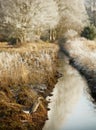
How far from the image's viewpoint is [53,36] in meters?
51.3

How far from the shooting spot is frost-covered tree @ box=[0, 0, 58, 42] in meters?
38.0

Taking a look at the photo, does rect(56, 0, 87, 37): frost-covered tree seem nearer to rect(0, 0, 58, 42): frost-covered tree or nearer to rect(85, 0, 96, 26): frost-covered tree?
rect(0, 0, 58, 42): frost-covered tree

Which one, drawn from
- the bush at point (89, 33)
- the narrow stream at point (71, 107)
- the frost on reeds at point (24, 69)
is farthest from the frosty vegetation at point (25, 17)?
the narrow stream at point (71, 107)

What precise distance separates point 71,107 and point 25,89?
2.70m

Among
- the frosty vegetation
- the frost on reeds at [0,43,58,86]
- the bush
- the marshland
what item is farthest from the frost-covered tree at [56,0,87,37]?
the frost on reeds at [0,43,58,86]

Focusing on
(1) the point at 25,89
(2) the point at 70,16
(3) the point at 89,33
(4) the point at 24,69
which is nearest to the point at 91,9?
(3) the point at 89,33

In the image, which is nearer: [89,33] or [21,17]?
[21,17]

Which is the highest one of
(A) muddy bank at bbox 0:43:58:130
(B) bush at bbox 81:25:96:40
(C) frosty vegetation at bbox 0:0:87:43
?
(C) frosty vegetation at bbox 0:0:87:43

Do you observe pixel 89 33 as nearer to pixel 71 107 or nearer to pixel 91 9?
pixel 91 9

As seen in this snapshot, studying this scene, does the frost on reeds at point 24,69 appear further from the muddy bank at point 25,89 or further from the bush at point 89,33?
the bush at point 89,33

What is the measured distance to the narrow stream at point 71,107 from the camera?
17.0 m

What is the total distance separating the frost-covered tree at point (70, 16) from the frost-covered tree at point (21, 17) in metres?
9.35

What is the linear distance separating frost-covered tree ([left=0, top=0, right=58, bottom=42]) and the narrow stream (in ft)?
40.8

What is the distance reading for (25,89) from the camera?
20828 millimetres
